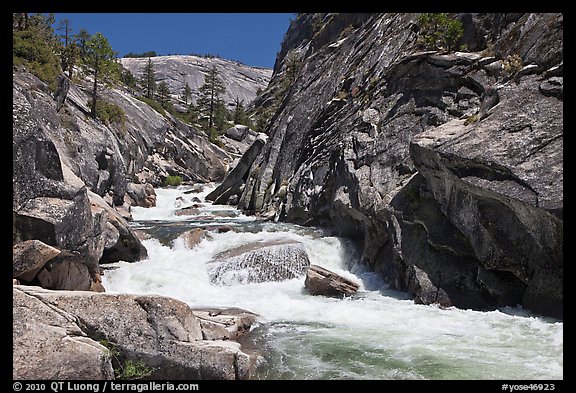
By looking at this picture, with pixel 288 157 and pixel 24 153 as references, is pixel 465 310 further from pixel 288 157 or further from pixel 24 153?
pixel 288 157

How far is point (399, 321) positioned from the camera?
502 inches

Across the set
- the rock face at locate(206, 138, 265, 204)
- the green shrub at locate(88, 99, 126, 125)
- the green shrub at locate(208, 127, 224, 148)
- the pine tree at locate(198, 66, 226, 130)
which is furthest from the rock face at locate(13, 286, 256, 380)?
the pine tree at locate(198, 66, 226, 130)

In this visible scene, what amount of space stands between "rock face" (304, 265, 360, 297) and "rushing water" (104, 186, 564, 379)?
42cm

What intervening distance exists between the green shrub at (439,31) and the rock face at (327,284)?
1346 centimetres

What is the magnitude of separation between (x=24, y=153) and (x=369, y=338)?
11.7 metres

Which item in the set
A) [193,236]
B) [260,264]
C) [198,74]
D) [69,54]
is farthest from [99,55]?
[198,74]

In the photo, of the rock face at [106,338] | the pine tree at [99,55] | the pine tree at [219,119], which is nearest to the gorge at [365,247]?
the rock face at [106,338]

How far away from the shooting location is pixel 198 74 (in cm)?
13012

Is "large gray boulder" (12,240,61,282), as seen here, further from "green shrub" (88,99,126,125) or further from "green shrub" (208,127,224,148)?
"green shrub" (208,127,224,148)

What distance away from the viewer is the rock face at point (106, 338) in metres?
6.26

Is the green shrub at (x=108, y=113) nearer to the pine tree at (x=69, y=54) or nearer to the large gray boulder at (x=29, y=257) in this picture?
the pine tree at (x=69, y=54)

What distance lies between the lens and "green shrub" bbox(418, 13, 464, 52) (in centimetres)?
2067

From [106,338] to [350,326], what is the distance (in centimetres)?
746
